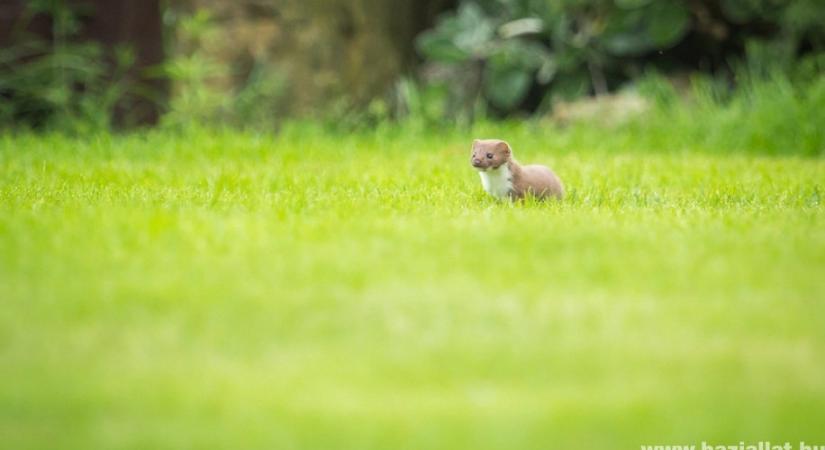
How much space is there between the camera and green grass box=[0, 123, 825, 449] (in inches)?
107

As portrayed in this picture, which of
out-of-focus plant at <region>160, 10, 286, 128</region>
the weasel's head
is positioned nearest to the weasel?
the weasel's head

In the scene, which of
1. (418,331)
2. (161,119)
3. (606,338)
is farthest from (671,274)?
(161,119)

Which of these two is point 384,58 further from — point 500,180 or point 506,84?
point 500,180

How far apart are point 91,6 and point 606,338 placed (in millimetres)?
7072

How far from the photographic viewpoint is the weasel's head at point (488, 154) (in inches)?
204

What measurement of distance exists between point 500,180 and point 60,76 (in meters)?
5.01

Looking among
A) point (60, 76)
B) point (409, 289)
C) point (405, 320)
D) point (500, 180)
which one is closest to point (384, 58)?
point (60, 76)

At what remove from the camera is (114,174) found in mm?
6320

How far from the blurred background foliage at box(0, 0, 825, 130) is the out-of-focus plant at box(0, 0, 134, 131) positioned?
0.01 meters

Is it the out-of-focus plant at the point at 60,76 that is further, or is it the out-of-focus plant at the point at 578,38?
the out-of-focus plant at the point at 578,38

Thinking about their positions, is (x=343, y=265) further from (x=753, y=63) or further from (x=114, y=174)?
(x=753, y=63)

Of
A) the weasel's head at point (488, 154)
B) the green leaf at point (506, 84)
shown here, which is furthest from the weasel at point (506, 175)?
the green leaf at point (506, 84)

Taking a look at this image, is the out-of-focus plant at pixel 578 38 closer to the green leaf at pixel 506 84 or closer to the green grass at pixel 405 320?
the green leaf at pixel 506 84

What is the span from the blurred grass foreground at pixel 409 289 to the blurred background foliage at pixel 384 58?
37 centimetres
